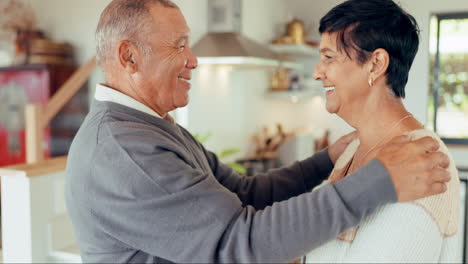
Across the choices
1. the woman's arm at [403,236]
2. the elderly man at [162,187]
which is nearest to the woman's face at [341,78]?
the elderly man at [162,187]

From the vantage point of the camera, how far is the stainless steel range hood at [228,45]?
2.69m

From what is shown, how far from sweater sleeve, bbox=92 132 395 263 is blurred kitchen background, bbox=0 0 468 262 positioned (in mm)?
1412

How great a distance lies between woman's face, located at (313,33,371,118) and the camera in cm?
95

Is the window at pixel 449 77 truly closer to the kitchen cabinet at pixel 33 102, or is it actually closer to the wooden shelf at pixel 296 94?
the wooden shelf at pixel 296 94

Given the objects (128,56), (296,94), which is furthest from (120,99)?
(296,94)

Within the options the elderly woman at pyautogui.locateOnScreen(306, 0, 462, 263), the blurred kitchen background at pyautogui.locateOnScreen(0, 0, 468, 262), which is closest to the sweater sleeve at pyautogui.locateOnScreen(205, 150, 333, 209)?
the elderly woman at pyautogui.locateOnScreen(306, 0, 462, 263)

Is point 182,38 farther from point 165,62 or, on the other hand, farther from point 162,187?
point 162,187

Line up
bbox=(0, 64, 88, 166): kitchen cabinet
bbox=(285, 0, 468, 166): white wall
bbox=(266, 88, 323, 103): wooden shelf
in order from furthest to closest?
bbox=(266, 88, 323, 103): wooden shelf
bbox=(0, 64, 88, 166): kitchen cabinet
bbox=(285, 0, 468, 166): white wall

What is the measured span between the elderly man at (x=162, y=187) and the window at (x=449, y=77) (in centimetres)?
46

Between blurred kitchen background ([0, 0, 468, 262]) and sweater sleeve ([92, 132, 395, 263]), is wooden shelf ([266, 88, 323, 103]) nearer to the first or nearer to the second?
blurred kitchen background ([0, 0, 468, 262])

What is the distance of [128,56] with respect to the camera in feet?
3.28

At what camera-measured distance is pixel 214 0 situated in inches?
126

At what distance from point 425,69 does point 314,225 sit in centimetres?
70

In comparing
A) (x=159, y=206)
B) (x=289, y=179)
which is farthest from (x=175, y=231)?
(x=289, y=179)
